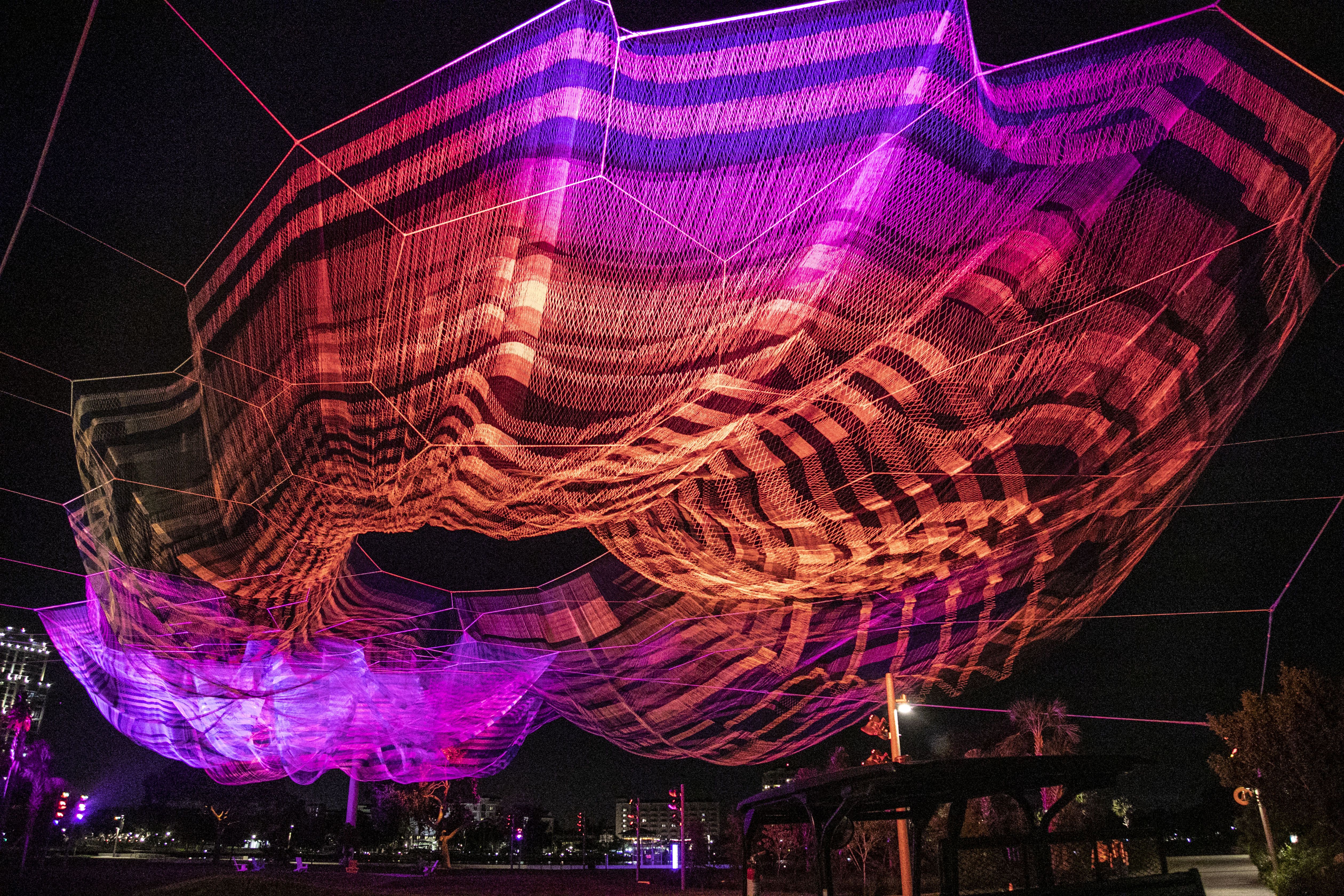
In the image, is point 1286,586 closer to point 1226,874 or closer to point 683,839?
point 1226,874

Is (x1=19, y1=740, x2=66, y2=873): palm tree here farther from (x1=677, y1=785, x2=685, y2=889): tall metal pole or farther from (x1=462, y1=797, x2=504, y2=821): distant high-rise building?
(x1=677, y1=785, x2=685, y2=889): tall metal pole

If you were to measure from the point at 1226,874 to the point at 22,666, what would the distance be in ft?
267

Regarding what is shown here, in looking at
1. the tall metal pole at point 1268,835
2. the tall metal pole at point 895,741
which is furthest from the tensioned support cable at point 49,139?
the tall metal pole at point 1268,835

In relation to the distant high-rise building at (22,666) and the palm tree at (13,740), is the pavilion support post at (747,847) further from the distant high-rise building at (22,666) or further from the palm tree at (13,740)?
the distant high-rise building at (22,666)

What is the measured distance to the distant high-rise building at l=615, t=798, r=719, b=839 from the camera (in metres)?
136

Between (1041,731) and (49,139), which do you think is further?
(1041,731)

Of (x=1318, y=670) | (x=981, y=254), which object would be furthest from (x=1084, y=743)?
(x=981, y=254)

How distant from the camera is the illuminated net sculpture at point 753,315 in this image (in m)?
4.46

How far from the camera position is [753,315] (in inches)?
232

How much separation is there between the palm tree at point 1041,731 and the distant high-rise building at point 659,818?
10190 cm

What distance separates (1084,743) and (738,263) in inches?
1354

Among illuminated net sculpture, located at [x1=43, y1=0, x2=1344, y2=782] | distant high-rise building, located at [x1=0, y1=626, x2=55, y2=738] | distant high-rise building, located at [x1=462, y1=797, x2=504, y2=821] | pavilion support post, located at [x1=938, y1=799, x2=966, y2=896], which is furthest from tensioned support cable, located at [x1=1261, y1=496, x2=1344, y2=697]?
distant high-rise building, located at [x1=0, y1=626, x2=55, y2=738]

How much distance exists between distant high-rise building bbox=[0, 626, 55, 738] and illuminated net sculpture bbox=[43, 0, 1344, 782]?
65544 mm

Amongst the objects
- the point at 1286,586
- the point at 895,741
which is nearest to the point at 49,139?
the point at 895,741
